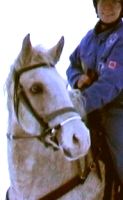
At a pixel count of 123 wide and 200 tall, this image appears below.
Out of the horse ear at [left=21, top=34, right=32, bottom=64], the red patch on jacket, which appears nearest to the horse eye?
the horse ear at [left=21, top=34, right=32, bottom=64]

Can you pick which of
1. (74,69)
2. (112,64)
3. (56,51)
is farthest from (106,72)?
(74,69)

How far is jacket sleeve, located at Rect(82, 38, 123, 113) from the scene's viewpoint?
3.79 m

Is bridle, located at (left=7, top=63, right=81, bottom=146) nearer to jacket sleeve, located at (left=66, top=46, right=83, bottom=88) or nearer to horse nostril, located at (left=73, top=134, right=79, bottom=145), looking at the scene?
horse nostril, located at (left=73, top=134, right=79, bottom=145)

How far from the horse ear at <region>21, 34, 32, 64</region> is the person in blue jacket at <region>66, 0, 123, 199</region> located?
1.45 feet

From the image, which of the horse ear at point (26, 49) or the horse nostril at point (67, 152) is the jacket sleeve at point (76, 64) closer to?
the horse ear at point (26, 49)

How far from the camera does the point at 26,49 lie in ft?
11.8

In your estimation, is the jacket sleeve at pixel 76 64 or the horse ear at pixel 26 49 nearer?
the horse ear at pixel 26 49

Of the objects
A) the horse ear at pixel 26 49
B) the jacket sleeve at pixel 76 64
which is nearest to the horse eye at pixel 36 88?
the horse ear at pixel 26 49

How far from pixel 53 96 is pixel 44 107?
8cm

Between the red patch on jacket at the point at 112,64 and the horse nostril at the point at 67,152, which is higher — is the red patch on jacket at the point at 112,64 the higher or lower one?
the higher one

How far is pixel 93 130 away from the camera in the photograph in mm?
3875

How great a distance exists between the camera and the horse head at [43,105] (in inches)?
133

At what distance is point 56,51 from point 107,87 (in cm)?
38

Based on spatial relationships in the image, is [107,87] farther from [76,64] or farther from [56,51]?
[76,64]
